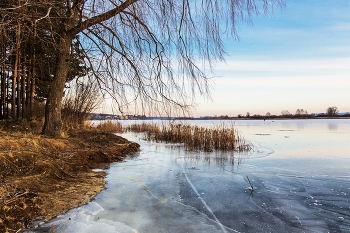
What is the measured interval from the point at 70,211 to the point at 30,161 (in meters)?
1.61

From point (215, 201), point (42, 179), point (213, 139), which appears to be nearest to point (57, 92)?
point (42, 179)

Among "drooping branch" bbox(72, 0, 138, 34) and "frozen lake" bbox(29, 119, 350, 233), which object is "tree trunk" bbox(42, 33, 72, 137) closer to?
"drooping branch" bbox(72, 0, 138, 34)

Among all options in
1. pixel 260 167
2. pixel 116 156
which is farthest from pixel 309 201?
pixel 116 156

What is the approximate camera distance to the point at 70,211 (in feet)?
8.89

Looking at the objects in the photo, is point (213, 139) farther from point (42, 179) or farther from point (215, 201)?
point (42, 179)

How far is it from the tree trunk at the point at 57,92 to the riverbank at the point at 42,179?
2.39 feet

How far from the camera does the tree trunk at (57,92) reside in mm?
6066

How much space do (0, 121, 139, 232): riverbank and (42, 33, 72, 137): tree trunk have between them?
28.7 inches

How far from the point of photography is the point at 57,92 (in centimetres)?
610

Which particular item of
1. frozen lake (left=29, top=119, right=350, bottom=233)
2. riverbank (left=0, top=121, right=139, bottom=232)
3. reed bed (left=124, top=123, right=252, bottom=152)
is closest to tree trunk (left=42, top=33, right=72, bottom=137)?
riverbank (left=0, top=121, right=139, bottom=232)

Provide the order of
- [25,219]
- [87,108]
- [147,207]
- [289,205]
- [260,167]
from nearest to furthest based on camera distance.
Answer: [25,219] < [147,207] < [289,205] < [260,167] < [87,108]

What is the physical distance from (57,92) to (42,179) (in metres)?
3.13

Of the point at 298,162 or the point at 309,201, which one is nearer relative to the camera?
the point at 309,201

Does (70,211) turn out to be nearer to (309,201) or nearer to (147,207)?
(147,207)
